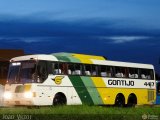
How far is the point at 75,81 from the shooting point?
96.9ft

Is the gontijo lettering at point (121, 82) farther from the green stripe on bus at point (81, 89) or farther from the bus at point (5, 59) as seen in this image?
the bus at point (5, 59)

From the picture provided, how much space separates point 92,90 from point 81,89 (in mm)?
1238

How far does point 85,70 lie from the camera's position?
3050cm

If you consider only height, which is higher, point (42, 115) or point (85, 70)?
point (85, 70)

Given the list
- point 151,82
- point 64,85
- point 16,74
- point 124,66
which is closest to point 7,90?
point 16,74

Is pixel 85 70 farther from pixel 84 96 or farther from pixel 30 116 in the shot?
pixel 30 116

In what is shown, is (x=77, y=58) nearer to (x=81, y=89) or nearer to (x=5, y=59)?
(x=81, y=89)

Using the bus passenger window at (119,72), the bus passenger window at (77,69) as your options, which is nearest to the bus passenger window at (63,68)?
the bus passenger window at (77,69)

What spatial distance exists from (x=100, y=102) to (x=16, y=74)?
248 inches

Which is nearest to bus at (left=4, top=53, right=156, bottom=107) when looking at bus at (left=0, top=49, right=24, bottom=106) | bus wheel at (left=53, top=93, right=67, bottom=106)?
bus wheel at (left=53, top=93, right=67, bottom=106)

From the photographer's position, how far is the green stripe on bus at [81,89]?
96.7ft

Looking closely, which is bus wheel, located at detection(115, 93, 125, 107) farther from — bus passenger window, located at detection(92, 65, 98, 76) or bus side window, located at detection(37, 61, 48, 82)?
Answer: bus side window, located at detection(37, 61, 48, 82)

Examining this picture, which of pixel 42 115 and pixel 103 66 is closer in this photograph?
pixel 42 115

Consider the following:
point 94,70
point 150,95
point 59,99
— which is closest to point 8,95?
point 59,99
